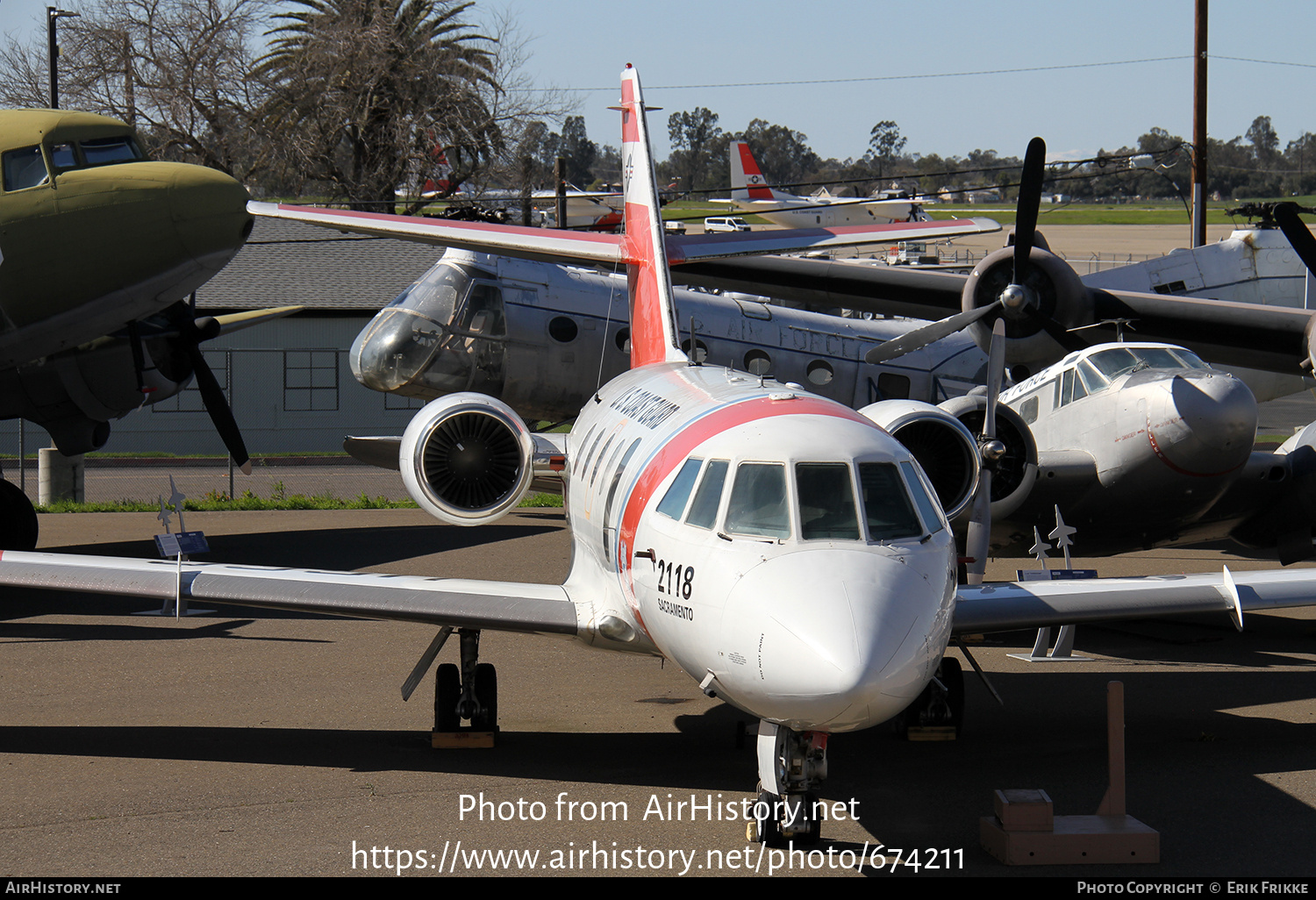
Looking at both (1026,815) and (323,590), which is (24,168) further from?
(1026,815)

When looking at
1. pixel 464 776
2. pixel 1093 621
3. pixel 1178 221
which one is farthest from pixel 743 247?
pixel 1178 221

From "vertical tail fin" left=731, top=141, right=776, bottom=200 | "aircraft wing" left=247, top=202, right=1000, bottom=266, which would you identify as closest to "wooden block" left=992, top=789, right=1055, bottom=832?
"aircraft wing" left=247, top=202, right=1000, bottom=266

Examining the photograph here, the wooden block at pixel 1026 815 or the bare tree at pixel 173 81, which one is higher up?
the bare tree at pixel 173 81

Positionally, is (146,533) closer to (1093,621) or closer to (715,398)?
(715,398)

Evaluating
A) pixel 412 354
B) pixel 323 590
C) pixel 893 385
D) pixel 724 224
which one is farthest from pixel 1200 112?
pixel 724 224

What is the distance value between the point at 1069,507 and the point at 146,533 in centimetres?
1429

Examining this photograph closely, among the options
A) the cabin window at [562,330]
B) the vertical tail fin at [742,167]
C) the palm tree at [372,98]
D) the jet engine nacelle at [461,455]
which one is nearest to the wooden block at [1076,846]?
the jet engine nacelle at [461,455]

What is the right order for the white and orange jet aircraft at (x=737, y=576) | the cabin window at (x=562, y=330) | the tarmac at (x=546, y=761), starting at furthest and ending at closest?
1. the cabin window at (x=562, y=330)
2. the tarmac at (x=546, y=761)
3. the white and orange jet aircraft at (x=737, y=576)

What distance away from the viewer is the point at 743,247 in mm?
12312

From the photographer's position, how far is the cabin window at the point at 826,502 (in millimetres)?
6648

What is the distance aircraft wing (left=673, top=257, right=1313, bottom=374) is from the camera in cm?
1678

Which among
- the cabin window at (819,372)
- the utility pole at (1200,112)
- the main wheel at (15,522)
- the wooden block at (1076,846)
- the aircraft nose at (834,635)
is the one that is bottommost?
the wooden block at (1076,846)

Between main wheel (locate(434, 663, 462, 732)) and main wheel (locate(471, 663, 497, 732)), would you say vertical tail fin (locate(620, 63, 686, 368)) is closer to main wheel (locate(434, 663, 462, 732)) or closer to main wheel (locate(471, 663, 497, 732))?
main wheel (locate(471, 663, 497, 732))

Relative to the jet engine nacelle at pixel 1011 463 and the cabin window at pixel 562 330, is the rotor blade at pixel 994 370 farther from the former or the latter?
the cabin window at pixel 562 330
